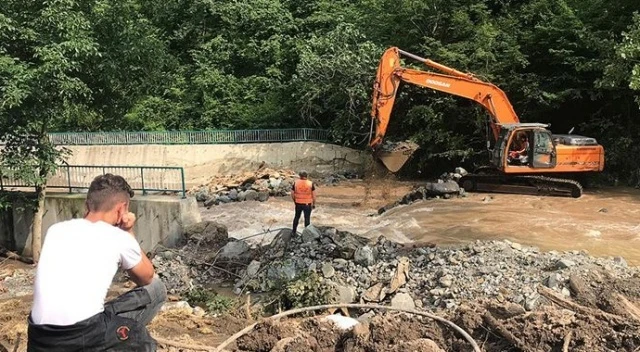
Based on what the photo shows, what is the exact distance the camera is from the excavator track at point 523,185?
671 inches

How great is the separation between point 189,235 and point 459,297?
7.41 meters

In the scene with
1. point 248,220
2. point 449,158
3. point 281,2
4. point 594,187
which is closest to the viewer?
point 248,220

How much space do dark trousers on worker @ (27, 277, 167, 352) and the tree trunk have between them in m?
13.0

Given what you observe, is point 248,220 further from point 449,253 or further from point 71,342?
point 71,342

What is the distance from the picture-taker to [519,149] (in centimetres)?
1736

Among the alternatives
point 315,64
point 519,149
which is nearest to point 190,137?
point 315,64

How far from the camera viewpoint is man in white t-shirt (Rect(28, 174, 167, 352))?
312 cm

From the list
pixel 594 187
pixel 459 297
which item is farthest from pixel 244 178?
pixel 459 297

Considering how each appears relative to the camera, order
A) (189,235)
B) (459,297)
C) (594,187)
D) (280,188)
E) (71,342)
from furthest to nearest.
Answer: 1. (280,188)
2. (594,187)
3. (189,235)
4. (459,297)
5. (71,342)

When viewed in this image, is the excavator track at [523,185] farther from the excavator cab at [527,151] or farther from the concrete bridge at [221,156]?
the concrete bridge at [221,156]

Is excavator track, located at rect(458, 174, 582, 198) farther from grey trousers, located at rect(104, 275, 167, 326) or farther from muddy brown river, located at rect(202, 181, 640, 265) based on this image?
grey trousers, located at rect(104, 275, 167, 326)

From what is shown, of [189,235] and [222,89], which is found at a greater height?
[222,89]

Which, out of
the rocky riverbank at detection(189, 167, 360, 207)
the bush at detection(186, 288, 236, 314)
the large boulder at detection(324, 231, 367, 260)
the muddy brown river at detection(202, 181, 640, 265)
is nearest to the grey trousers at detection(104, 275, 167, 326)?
the bush at detection(186, 288, 236, 314)

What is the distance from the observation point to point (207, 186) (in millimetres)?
21656
